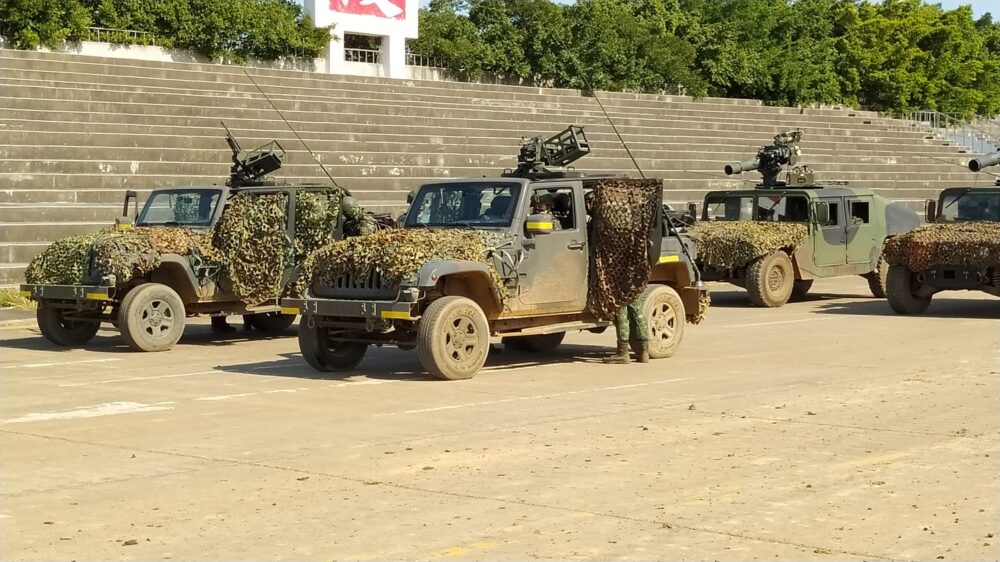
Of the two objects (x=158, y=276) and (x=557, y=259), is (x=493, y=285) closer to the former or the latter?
(x=557, y=259)

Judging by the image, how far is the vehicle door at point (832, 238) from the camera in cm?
2170

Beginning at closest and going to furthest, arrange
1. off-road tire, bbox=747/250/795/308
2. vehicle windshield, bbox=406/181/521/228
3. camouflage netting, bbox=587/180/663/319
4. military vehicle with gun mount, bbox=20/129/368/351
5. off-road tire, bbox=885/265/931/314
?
1. vehicle windshield, bbox=406/181/521/228
2. camouflage netting, bbox=587/180/663/319
3. military vehicle with gun mount, bbox=20/129/368/351
4. off-road tire, bbox=885/265/931/314
5. off-road tire, bbox=747/250/795/308

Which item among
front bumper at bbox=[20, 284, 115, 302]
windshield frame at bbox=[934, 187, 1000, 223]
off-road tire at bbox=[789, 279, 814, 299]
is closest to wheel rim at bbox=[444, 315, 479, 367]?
front bumper at bbox=[20, 284, 115, 302]

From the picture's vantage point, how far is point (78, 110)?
91.1 feet

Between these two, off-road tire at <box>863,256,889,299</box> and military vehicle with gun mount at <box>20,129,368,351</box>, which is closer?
military vehicle with gun mount at <box>20,129,368,351</box>

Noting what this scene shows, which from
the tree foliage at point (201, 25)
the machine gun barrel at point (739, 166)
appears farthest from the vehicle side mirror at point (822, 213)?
the tree foliage at point (201, 25)

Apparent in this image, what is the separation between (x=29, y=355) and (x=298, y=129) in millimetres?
15805

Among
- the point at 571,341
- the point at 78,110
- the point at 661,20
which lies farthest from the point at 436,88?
the point at 571,341

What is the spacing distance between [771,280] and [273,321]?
767 centimetres

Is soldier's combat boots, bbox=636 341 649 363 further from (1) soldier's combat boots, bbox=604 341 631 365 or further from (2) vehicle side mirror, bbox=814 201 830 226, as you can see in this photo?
(2) vehicle side mirror, bbox=814 201 830 226

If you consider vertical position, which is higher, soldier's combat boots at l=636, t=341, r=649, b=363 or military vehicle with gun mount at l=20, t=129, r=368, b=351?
military vehicle with gun mount at l=20, t=129, r=368, b=351

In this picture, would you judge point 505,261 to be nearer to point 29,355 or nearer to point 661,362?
point 661,362

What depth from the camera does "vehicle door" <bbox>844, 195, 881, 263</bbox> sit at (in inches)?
876

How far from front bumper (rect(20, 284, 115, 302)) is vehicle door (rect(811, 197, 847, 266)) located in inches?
438
